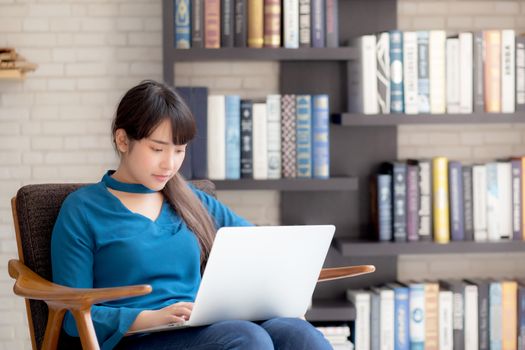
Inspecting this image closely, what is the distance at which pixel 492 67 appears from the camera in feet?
11.4

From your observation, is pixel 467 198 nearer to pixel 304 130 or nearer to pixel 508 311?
pixel 508 311

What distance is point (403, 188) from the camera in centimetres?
351

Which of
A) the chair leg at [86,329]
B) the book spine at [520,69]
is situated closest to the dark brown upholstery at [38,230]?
the chair leg at [86,329]

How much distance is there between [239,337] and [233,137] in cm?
144

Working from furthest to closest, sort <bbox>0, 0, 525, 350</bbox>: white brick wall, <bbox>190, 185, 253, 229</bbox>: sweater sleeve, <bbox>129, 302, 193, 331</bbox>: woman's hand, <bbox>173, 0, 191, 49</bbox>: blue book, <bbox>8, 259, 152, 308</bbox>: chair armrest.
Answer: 1. <bbox>0, 0, 525, 350</bbox>: white brick wall
2. <bbox>173, 0, 191, 49</bbox>: blue book
3. <bbox>190, 185, 253, 229</bbox>: sweater sleeve
4. <bbox>129, 302, 193, 331</bbox>: woman's hand
5. <bbox>8, 259, 152, 308</bbox>: chair armrest

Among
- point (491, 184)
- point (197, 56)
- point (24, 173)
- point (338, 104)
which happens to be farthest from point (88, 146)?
point (491, 184)

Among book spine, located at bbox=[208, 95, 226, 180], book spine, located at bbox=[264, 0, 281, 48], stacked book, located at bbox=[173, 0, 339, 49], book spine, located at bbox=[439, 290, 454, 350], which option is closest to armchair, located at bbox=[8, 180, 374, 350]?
book spine, located at bbox=[208, 95, 226, 180]

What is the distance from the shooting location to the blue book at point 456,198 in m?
3.53

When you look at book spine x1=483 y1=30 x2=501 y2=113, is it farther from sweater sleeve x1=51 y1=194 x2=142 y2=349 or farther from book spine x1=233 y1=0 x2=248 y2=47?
sweater sleeve x1=51 y1=194 x2=142 y2=349

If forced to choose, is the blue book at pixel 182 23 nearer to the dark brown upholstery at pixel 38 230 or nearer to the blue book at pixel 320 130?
the blue book at pixel 320 130

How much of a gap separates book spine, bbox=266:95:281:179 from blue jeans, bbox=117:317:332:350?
4.11ft

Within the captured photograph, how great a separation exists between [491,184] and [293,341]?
165 cm

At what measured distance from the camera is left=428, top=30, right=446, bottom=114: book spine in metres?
3.46

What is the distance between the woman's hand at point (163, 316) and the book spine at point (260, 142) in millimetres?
1323
